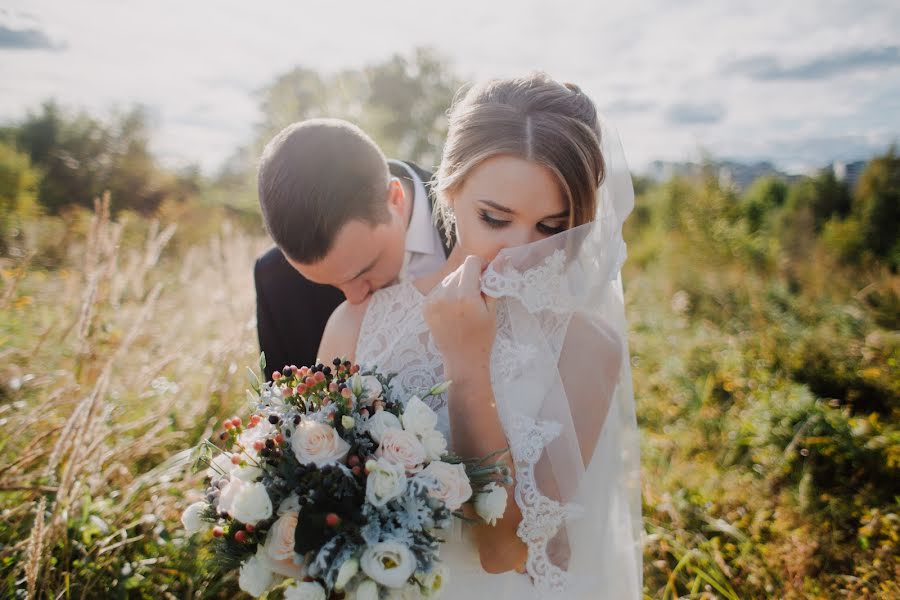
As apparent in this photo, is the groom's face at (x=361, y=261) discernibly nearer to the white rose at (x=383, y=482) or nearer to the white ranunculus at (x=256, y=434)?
the white ranunculus at (x=256, y=434)

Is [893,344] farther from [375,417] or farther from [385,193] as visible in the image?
[375,417]

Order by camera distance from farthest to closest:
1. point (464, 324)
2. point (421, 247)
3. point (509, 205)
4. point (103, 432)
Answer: point (421, 247) → point (103, 432) → point (509, 205) → point (464, 324)

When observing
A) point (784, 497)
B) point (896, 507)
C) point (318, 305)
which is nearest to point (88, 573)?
point (318, 305)

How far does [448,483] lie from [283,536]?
450 millimetres

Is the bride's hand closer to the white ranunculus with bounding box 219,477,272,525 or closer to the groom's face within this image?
the groom's face

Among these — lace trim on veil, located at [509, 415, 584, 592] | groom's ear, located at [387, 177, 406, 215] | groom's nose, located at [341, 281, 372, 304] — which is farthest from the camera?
groom's ear, located at [387, 177, 406, 215]

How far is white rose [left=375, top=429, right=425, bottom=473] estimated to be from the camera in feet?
4.59

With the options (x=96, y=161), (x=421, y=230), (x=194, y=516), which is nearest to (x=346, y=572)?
(x=194, y=516)

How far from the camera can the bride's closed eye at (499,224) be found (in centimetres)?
204

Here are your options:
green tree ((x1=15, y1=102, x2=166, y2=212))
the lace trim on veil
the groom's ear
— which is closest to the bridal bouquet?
the lace trim on veil

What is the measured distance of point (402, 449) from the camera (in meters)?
1.41

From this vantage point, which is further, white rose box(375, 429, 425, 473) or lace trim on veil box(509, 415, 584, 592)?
lace trim on veil box(509, 415, 584, 592)

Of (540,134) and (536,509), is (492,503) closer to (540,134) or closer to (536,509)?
(536,509)

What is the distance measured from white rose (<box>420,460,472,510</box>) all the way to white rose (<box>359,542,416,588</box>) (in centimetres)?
16
